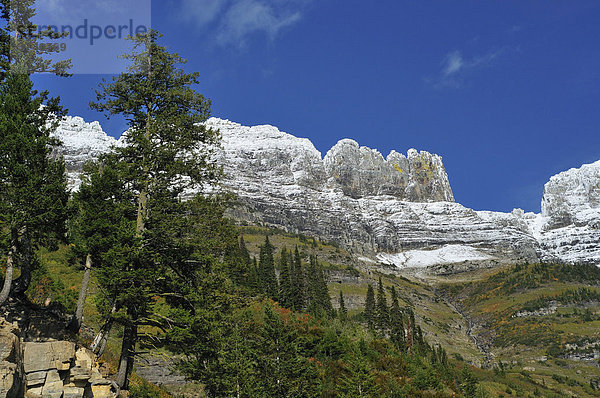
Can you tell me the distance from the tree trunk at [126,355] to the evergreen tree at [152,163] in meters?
0.04

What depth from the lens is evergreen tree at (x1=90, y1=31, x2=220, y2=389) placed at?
A: 18.9 metres

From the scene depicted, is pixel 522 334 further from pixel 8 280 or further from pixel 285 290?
pixel 8 280

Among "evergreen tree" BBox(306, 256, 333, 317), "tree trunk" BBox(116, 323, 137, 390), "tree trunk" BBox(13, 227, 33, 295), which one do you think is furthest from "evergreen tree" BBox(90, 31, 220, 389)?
"evergreen tree" BBox(306, 256, 333, 317)

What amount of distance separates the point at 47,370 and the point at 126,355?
3.68 metres

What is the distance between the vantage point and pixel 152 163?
69.8ft

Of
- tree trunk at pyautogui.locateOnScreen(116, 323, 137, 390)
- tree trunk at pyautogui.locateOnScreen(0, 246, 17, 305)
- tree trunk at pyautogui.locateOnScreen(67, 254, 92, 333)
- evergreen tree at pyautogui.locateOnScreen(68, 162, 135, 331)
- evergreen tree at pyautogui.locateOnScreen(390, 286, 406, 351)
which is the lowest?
evergreen tree at pyautogui.locateOnScreen(390, 286, 406, 351)

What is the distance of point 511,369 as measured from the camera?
378ft

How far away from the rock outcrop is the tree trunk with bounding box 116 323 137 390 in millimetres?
997

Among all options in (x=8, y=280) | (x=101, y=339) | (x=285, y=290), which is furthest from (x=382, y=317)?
(x=8, y=280)

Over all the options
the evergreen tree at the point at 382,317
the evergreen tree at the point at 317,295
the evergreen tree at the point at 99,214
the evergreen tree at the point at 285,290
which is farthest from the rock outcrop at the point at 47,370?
the evergreen tree at the point at 382,317

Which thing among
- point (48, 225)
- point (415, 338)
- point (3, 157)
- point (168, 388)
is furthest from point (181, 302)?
point (415, 338)

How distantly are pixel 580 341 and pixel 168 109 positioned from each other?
6045 inches

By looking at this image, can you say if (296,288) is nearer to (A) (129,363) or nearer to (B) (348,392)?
(B) (348,392)

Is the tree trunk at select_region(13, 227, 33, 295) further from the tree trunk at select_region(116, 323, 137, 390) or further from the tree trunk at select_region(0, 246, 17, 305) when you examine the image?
the tree trunk at select_region(116, 323, 137, 390)
